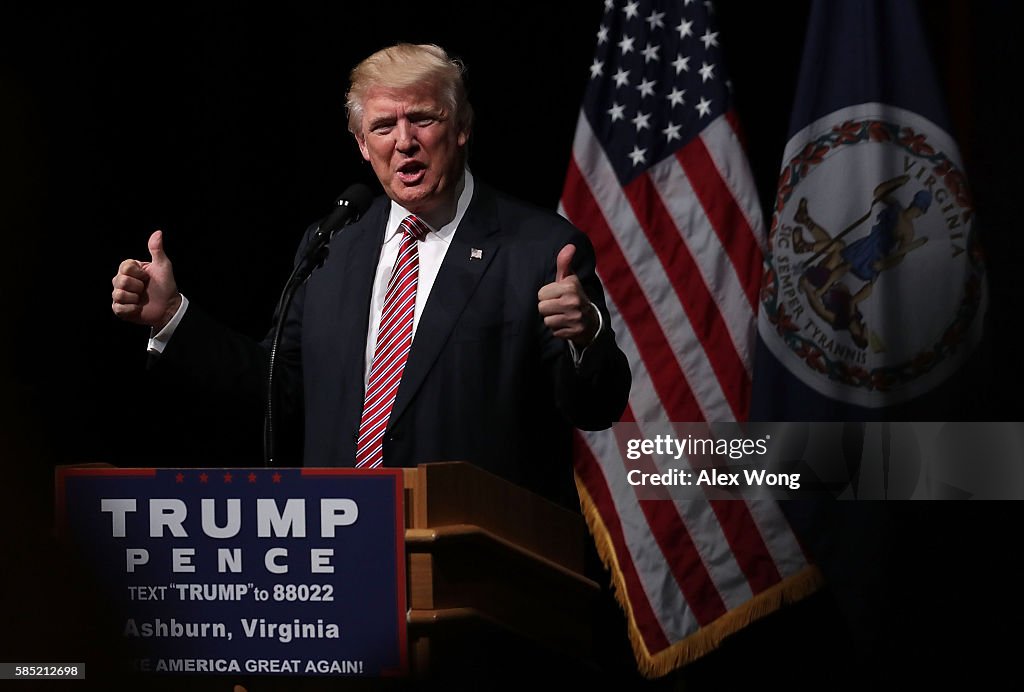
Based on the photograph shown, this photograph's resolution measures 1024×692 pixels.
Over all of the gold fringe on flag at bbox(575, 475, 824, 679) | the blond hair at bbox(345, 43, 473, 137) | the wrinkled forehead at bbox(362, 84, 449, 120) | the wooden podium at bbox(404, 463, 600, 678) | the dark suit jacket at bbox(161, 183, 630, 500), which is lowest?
the gold fringe on flag at bbox(575, 475, 824, 679)

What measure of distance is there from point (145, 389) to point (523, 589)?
2.07 metres

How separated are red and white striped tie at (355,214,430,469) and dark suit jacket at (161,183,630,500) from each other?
19 mm

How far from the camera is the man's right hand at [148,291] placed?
1.85 meters

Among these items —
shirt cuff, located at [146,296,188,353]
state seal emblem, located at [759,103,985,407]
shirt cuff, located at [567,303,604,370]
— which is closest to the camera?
shirt cuff, located at [567,303,604,370]

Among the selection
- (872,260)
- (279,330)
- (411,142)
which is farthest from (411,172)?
(872,260)

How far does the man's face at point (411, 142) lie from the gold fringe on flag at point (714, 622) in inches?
58.9

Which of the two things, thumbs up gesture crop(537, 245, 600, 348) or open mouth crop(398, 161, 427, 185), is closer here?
thumbs up gesture crop(537, 245, 600, 348)

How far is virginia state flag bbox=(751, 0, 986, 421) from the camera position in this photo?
3.12 m

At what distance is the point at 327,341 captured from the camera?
6.76 feet

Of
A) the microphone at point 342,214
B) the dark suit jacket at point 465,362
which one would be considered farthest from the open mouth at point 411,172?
the microphone at point 342,214

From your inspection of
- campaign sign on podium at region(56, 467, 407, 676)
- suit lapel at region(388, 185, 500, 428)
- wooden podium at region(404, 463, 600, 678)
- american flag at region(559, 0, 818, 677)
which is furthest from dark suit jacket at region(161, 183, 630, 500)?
american flag at region(559, 0, 818, 677)

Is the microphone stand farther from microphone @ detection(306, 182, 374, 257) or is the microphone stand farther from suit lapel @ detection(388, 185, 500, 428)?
suit lapel @ detection(388, 185, 500, 428)

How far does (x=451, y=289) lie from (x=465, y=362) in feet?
0.42

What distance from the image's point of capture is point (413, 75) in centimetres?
212
